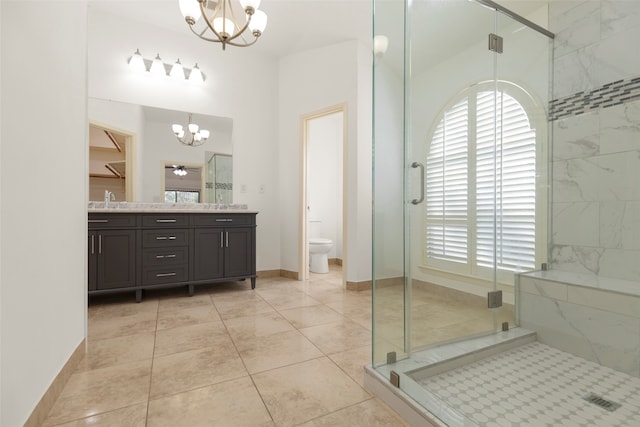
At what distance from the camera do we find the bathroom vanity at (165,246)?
8.48ft

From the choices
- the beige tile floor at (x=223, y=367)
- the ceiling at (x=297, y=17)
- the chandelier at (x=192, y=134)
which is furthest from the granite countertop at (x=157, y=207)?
the ceiling at (x=297, y=17)

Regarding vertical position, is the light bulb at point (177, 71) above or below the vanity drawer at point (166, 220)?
above

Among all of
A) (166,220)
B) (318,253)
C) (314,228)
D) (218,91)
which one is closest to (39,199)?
(166,220)

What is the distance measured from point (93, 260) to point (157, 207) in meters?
0.70

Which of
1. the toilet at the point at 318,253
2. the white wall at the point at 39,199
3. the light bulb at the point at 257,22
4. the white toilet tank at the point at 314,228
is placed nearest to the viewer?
the white wall at the point at 39,199

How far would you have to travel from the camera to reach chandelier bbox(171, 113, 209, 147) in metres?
3.36

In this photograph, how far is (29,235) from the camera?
1.08 metres

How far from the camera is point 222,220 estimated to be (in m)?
3.09

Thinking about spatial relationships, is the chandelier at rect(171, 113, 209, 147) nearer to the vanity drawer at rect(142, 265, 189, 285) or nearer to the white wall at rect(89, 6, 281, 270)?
the white wall at rect(89, 6, 281, 270)

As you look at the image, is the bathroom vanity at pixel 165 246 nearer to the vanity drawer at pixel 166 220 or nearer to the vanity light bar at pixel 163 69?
the vanity drawer at pixel 166 220

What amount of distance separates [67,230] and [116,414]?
2.78 feet

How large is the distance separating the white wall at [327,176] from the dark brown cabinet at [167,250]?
175cm

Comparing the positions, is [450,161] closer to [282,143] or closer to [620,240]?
[620,240]

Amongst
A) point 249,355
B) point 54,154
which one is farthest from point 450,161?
point 54,154
